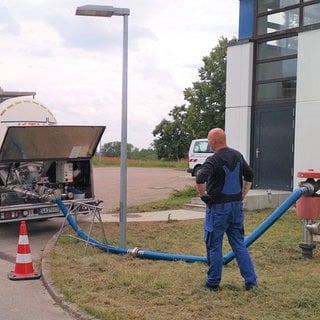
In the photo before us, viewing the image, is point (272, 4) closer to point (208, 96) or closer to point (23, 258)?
point (23, 258)

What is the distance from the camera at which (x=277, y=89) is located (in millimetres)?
15047

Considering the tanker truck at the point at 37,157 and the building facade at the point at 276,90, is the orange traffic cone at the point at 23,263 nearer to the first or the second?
the tanker truck at the point at 37,157

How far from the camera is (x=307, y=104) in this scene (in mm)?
13734

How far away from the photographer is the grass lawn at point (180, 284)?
5648mm

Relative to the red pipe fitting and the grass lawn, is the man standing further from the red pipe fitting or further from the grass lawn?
the red pipe fitting

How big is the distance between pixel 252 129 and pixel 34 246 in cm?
790

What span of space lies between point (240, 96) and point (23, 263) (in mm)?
9729

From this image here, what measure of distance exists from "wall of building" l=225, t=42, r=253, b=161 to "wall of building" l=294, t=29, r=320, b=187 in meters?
1.89

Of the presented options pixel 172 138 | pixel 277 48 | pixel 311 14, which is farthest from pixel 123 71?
pixel 172 138

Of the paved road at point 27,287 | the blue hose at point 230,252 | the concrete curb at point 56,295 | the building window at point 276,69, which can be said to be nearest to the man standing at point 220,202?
the blue hose at point 230,252

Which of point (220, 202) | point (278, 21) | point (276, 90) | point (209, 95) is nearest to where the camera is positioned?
point (220, 202)

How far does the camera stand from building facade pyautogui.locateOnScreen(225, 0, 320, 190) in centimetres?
1373

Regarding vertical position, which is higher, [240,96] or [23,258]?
[240,96]

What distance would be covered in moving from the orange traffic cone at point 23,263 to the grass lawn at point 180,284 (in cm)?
34
